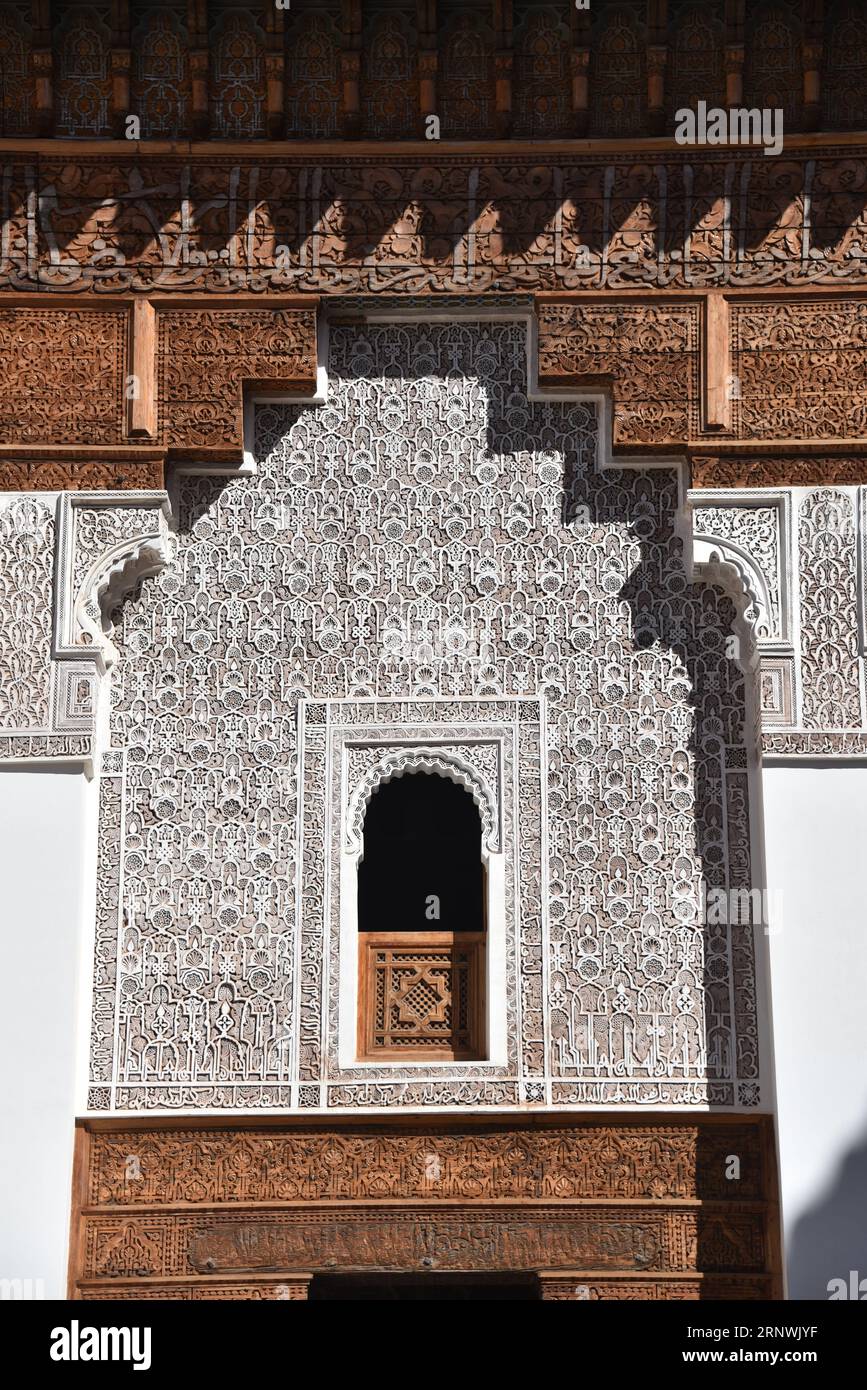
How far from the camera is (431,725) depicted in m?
6.45

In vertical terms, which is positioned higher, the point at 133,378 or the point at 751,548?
the point at 133,378

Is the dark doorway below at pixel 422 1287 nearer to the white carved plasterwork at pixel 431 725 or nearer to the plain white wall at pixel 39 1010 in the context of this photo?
the white carved plasterwork at pixel 431 725

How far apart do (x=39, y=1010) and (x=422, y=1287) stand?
7.34 feet

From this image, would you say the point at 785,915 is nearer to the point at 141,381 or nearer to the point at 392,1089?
the point at 392,1089

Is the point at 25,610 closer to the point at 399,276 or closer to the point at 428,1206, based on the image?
the point at 399,276

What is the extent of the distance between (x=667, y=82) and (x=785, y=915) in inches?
107

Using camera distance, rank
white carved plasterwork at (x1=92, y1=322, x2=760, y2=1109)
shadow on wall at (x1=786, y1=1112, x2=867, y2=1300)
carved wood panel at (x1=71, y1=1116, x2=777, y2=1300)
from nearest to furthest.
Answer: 1. shadow on wall at (x1=786, y1=1112, x2=867, y2=1300)
2. carved wood panel at (x1=71, y1=1116, x2=777, y2=1300)
3. white carved plasterwork at (x1=92, y1=322, x2=760, y2=1109)

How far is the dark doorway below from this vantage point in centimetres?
617

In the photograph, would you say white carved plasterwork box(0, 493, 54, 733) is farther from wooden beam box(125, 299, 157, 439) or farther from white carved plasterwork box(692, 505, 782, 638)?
white carved plasterwork box(692, 505, 782, 638)

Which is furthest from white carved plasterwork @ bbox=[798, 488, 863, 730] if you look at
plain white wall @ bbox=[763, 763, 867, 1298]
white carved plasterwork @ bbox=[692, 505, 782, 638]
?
plain white wall @ bbox=[763, 763, 867, 1298]

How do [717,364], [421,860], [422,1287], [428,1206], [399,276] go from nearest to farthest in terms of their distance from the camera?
[428,1206] → [717,364] → [399,276] → [422,1287] → [421,860]

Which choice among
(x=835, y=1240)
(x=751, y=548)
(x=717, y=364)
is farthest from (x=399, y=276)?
(x=835, y=1240)

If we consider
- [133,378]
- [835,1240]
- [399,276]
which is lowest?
[835,1240]

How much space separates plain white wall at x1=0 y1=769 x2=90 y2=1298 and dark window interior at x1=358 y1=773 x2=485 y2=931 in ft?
5.41
